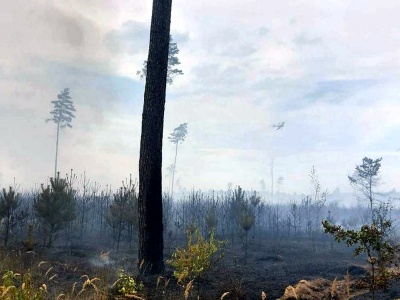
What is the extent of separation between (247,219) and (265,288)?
52.6 ft

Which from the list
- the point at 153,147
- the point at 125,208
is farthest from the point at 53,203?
the point at 153,147

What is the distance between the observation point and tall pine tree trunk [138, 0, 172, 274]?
8.57m

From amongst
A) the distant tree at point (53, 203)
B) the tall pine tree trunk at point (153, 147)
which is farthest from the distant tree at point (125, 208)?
the tall pine tree trunk at point (153, 147)

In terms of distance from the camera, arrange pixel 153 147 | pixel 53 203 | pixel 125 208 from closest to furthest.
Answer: pixel 153 147 < pixel 53 203 < pixel 125 208

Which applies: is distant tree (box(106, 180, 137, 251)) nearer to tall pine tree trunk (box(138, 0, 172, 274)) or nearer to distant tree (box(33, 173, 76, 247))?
distant tree (box(33, 173, 76, 247))

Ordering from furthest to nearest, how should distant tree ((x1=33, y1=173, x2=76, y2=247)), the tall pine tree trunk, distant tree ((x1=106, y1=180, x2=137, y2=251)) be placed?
distant tree ((x1=106, y1=180, x2=137, y2=251)) → distant tree ((x1=33, y1=173, x2=76, y2=247)) → the tall pine tree trunk

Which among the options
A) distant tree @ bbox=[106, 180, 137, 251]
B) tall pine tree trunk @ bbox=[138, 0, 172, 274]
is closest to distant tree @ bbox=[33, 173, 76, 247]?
distant tree @ bbox=[106, 180, 137, 251]

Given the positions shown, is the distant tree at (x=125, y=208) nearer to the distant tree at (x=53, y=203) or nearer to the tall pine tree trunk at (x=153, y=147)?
the distant tree at (x=53, y=203)

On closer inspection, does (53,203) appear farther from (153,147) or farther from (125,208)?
(153,147)

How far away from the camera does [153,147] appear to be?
8773 mm

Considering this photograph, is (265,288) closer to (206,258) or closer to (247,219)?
(206,258)

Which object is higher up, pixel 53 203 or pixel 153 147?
pixel 153 147

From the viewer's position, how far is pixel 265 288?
770 cm

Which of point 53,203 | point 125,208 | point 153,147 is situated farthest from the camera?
point 125,208
